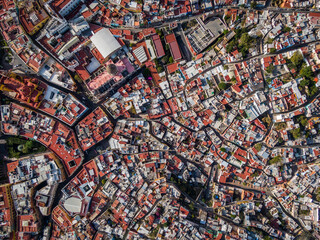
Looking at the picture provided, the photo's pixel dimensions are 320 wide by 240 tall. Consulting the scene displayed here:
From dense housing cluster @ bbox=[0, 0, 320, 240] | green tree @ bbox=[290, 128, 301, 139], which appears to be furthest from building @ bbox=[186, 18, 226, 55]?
green tree @ bbox=[290, 128, 301, 139]

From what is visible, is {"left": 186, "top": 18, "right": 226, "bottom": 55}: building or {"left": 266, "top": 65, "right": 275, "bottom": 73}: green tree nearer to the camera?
{"left": 266, "top": 65, "right": 275, "bottom": 73}: green tree

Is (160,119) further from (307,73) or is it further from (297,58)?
(307,73)

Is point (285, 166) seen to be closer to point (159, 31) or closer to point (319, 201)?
point (319, 201)

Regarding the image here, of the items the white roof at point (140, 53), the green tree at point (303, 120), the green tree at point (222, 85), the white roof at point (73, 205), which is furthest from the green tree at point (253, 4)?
the white roof at point (73, 205)

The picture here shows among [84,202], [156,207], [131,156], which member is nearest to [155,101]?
[131,156]

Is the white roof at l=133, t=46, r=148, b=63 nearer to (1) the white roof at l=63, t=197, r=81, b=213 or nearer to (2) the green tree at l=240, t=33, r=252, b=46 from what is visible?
(2) the green tree at l=240, t=33, r=252, b=46
